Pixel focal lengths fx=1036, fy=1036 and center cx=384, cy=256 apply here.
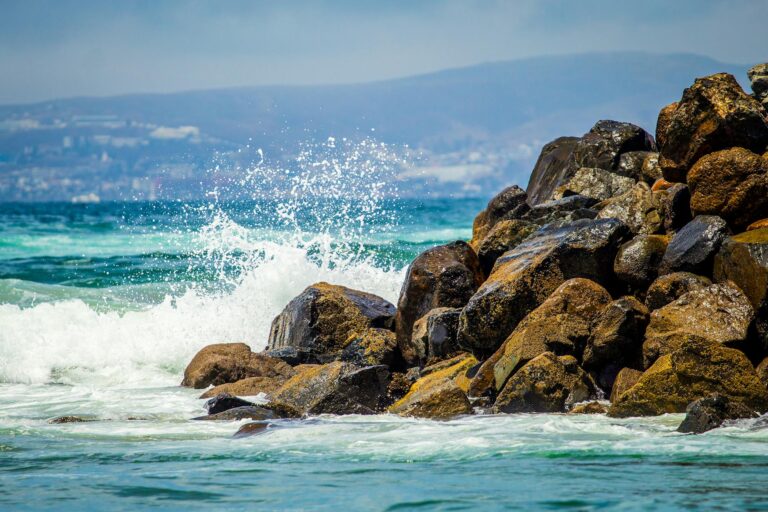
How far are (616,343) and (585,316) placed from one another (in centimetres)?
51

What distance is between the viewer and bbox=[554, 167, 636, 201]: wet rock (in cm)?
1229

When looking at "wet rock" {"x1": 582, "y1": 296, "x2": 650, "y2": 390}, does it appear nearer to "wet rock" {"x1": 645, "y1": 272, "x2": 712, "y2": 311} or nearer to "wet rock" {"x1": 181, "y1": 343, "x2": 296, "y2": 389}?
"wet rock" {"x1": 645, "y1": 272, "x2": 712, "y2": 311}

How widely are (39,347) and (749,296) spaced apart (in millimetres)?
9338

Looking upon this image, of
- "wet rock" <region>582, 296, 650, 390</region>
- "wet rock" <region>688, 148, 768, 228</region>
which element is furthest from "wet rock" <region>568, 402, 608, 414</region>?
"wet rock" <region>688, 148, 768, 228</region>

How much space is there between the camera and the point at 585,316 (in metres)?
8.92

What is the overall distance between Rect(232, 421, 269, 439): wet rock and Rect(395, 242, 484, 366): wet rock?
2.77 meters

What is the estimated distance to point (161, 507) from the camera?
5879 millimetres

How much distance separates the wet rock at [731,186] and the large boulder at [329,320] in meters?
3.75

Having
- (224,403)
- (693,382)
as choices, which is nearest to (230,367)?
(224,403)

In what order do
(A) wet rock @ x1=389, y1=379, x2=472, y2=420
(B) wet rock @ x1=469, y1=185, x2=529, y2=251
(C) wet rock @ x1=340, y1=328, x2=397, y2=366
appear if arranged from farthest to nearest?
(B) wet rock @ x1=469, y1=185, x2=529, y2=251 → (C) wet rock @ x1=340, y1=328, x2=397, y2=366 → (A) wet rock @ x1=389, y1=379, x2=472, y2=420

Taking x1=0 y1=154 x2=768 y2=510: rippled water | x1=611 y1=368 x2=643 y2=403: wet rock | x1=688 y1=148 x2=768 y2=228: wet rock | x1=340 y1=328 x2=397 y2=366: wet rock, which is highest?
x1=688 y1=148 x2=768 y2=228: wet rock

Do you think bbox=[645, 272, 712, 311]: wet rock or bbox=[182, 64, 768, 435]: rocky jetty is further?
bbox=[645, 272, 712, 311]: wet rock

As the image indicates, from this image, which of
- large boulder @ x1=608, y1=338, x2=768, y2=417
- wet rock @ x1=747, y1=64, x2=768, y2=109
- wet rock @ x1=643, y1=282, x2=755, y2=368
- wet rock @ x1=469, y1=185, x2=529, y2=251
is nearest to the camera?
large boulder @ x1=608, y1=338, x2=768, y2=417

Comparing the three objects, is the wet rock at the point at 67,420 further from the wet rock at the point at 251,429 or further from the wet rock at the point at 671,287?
the wet rock at the point at 671,287
